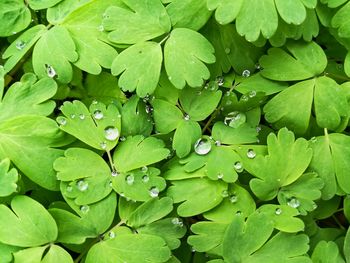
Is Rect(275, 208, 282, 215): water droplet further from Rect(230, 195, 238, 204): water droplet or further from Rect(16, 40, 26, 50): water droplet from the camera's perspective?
Rect(16, 40, 26, 50): water droplet

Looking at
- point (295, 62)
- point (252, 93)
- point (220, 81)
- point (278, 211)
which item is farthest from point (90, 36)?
point (278, 211)

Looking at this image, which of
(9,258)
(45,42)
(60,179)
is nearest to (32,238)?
(9,258)

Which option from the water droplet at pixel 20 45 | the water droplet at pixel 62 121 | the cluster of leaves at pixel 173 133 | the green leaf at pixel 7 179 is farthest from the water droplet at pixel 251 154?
the water droplet at pixel 20 45

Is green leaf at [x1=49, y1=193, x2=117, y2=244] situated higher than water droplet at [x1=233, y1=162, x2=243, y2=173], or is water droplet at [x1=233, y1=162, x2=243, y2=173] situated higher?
water droplet at [x1=233, y1=162, x2=243, y2=173]

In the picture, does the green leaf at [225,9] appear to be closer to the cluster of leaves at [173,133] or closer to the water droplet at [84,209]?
the cluster of leaves at [173,133]

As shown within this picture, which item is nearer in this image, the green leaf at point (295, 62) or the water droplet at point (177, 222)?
the water droplet at point (177, 222)

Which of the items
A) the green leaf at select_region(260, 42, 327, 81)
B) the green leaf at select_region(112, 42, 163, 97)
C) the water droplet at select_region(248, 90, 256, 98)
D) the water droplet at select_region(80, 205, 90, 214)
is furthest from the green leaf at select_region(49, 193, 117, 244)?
the green leaf at select_region(260, 42, 327, 81)

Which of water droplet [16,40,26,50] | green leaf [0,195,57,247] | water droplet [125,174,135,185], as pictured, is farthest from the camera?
water droplet [16,40,26,50]
